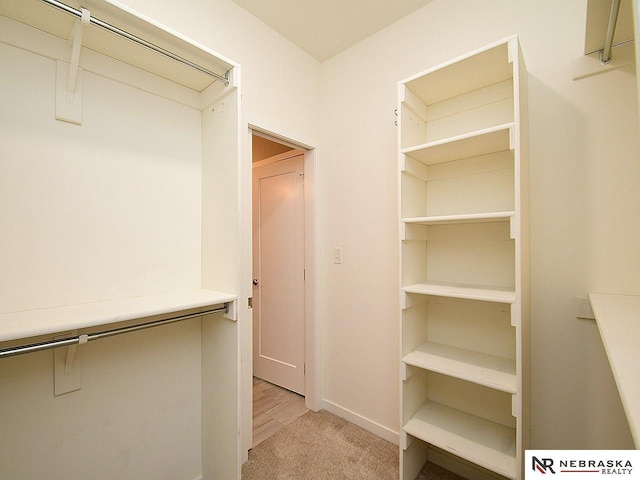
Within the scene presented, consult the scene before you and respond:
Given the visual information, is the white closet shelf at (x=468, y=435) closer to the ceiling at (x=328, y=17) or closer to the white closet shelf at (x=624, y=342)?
the white closet shelf at (x=624, y=342)

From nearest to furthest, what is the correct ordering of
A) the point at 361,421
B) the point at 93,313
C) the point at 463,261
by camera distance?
the point at 93,313 → the point at 463,261 → the point at 361,421

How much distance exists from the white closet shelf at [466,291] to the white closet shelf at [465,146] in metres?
0.71

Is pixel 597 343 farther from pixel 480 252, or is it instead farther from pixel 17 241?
pixel 17 241

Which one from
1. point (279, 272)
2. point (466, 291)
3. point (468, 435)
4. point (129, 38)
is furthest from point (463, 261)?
point (129, 38)

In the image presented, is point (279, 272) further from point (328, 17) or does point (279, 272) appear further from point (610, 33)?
point (610, 33)

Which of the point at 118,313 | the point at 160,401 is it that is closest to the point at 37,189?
the point at 118,313

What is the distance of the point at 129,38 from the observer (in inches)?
44.1

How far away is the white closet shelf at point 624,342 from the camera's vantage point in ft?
A: 1.65

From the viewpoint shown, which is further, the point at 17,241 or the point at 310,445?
the point at 310,445

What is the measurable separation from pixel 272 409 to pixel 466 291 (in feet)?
6.26

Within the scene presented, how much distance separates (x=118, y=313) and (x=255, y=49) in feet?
6.20

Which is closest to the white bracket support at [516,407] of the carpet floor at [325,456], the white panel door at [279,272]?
the carpet floor at [325,456]

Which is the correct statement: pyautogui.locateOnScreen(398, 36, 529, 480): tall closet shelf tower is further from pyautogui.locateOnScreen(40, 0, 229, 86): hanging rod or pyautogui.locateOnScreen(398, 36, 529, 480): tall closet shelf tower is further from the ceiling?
pyautogui.locateOnScreen(40, 0, 229, 86): hanging rod

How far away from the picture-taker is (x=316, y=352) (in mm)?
2447
